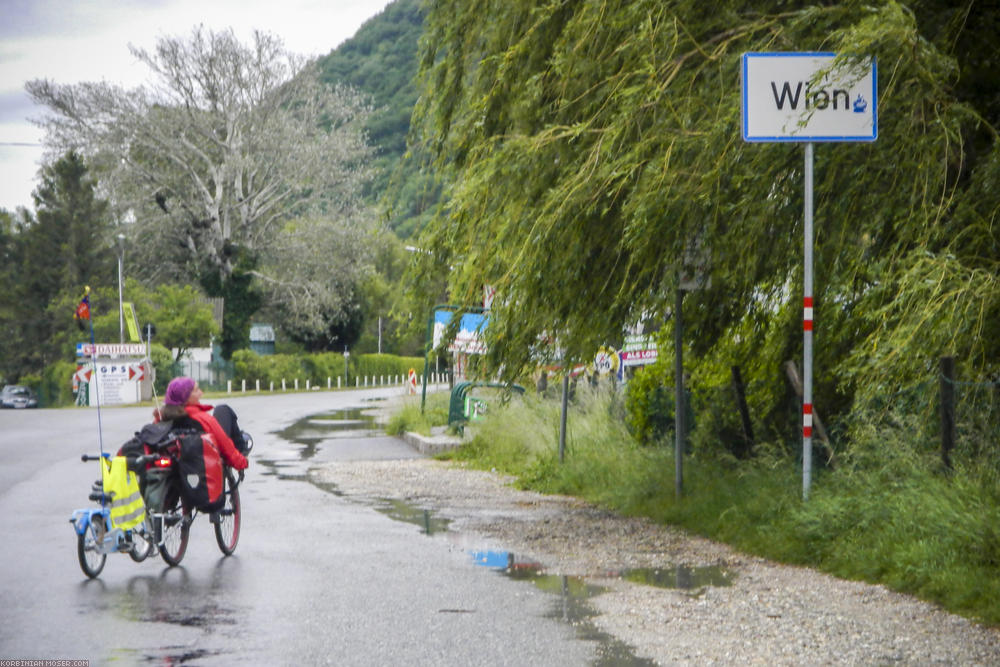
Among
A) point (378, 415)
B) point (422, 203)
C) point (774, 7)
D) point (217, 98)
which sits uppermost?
point (217, 98)

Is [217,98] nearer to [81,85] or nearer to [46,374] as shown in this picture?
[81,85]

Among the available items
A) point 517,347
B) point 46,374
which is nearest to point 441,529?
point 517,347

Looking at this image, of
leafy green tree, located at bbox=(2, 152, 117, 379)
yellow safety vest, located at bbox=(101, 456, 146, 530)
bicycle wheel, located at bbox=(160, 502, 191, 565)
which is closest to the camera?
yellow safety vest, located at bbox=(101, 456, 146, 530)

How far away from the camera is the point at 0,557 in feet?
32.0

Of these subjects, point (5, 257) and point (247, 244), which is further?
point (5, 257)

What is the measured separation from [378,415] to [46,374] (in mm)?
34691

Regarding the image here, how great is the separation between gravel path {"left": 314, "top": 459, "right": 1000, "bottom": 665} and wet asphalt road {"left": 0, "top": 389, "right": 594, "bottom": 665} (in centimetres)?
51

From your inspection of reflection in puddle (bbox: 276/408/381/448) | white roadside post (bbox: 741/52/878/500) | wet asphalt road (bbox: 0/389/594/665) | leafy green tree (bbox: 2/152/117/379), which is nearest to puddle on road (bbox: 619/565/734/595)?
wet asphalt road (bbox: 0/389/594/665)

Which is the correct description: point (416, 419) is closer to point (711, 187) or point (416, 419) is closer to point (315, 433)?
point (315, 433)

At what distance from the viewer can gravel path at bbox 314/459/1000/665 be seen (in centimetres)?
639

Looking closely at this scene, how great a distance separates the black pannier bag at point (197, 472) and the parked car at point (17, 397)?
59.5 metres

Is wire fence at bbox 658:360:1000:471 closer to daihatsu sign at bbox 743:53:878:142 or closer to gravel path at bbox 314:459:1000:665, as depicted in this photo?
gravel path at bbox 314:459:1000:665

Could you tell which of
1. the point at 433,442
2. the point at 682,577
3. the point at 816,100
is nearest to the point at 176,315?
the point at 433,442

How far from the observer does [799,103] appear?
922 centimetres
